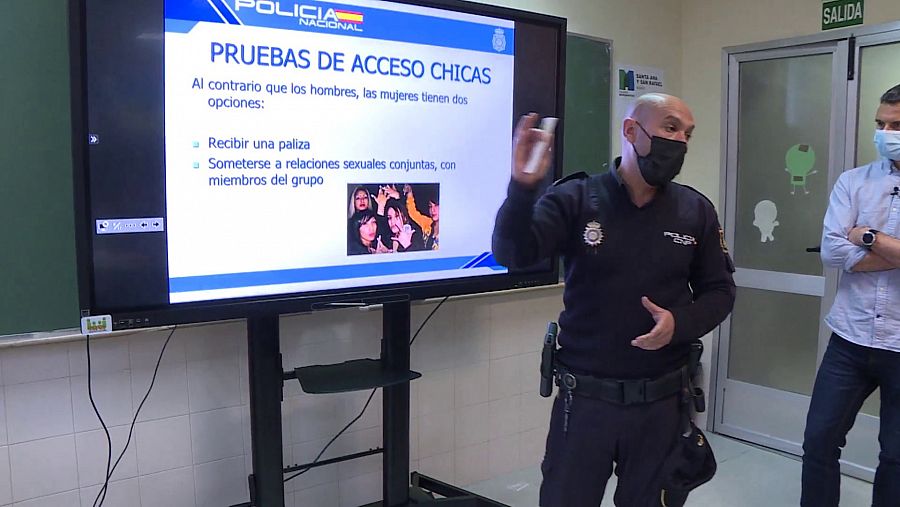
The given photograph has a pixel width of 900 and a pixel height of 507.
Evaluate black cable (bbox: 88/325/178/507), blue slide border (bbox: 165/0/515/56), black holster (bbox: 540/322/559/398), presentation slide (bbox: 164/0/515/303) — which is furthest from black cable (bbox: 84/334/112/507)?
black holster (bbox: 540/322/559/398)

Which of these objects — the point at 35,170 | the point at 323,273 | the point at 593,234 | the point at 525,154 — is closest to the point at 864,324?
the point at 593,234

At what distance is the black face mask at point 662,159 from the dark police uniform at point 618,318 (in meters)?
0.09

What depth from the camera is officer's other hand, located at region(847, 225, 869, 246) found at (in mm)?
2469

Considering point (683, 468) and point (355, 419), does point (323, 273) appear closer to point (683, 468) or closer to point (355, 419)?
point (355, 419)

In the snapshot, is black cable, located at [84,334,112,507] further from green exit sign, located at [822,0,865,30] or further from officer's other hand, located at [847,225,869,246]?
green exit sign, located at [822,0,865,30]

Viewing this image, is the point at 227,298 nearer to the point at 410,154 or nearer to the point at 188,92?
the point at 188,92

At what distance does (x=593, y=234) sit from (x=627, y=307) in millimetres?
220

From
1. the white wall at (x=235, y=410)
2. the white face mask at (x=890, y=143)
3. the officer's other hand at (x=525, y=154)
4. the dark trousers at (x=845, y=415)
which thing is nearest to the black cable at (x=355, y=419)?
the white wall at (x=235, y=410)

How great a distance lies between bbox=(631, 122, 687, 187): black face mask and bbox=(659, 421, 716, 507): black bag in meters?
0.71

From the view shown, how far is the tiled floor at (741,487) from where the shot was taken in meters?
3.14

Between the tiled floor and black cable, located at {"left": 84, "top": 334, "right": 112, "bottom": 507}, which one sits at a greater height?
black cable, located at {"left": 84, "top": 334, "right": 112, "bottom": 507}

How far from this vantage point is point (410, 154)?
2.42 m

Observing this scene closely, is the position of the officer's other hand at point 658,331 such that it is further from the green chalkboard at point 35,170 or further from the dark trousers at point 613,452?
the green chalkboard at point 35,170

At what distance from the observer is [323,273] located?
227cm
